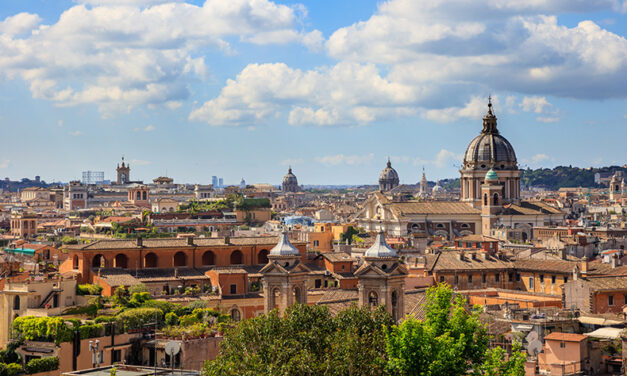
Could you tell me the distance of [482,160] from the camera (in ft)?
323

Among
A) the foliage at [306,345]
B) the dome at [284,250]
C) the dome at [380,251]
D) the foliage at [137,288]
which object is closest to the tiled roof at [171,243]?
the foliage at [137,288]

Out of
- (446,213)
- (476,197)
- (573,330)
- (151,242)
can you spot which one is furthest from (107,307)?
(476,197)

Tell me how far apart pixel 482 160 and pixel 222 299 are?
6035 centimetres

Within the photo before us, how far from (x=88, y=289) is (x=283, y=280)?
10.1m

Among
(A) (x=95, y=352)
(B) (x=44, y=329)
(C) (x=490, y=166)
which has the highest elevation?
(C) (x=490, y=166)

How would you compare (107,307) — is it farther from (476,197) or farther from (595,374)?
(476,197)

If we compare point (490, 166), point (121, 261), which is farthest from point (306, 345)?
point (490, 166)

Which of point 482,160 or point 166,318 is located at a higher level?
point 482,160

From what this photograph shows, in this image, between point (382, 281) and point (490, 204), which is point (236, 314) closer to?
point (382, 281)

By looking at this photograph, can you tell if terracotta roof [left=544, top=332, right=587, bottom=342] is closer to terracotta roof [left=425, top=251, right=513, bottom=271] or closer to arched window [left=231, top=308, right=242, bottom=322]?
arched window [left=231, top=308, right=242, bottom=322]

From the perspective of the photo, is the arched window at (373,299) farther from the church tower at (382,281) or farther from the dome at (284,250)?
the dome at (284,250)

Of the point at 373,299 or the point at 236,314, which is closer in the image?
the point at 373,299

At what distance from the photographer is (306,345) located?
2522 cm

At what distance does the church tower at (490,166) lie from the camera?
97.7m
